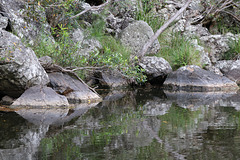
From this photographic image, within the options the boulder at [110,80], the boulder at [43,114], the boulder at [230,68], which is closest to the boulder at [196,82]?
the boulder at [110,80]

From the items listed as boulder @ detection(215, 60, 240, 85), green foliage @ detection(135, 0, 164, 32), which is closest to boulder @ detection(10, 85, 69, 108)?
boulder @ detection(215, 60, 240, 85)

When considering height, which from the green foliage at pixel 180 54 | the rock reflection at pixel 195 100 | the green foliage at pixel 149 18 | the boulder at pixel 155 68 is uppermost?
the green foliage at pixel 149 18

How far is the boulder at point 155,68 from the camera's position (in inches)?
382

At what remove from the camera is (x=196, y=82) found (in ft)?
29.9

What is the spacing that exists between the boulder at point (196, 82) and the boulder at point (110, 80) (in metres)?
1.48

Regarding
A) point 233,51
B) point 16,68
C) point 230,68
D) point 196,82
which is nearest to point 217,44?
point 233,51

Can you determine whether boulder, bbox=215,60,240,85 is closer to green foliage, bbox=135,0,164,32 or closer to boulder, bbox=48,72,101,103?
green foliage, bbox=135,0,164,32

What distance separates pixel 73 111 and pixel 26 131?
1.53m

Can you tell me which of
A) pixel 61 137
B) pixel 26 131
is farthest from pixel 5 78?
pixel 61 137

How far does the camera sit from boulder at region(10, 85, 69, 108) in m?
5.08

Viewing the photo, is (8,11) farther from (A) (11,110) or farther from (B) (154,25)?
(B) (154,25)

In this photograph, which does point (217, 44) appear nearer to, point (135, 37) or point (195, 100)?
point (135, 37)

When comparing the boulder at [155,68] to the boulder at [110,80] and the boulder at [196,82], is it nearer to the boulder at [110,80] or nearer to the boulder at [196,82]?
the boulder at [196,82]

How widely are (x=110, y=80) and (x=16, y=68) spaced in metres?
4.22
